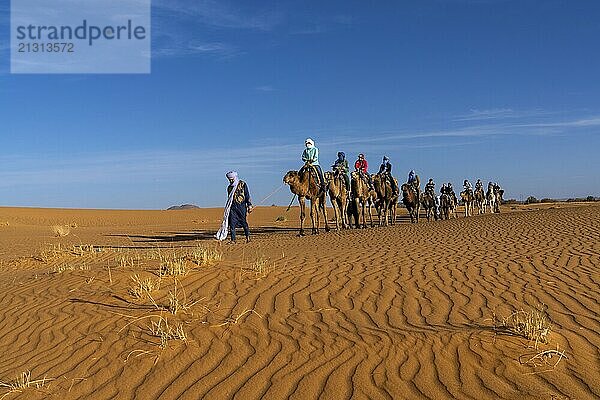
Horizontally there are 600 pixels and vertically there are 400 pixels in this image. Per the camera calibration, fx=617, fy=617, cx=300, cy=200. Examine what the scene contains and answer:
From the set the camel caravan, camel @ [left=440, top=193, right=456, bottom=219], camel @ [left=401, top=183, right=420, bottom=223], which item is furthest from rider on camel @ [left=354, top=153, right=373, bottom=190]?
camel @ [left=440, top=193, right=456, bottom=219]

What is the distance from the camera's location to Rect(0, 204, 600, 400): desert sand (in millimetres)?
5371

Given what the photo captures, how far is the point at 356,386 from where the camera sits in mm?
5254

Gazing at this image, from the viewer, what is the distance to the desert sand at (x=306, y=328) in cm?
537

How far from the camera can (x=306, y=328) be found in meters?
6.82

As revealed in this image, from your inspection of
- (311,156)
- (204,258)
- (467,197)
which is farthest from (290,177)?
(467,197)

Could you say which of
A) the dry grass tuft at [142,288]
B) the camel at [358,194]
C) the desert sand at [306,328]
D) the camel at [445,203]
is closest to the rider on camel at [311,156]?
the camel at [358,194]

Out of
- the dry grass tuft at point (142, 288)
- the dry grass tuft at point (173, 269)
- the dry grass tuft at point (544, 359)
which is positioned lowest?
the dry grass tuft at point (544, 359)

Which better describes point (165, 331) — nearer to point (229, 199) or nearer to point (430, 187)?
point (229, 199)

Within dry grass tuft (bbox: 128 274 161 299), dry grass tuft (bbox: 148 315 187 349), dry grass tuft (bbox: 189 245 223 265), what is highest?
dry grass tuft (bbox: 189 245 223 265)

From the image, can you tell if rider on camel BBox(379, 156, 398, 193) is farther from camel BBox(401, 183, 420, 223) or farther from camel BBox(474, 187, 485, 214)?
camel BBox(474, 187, 485, 214)

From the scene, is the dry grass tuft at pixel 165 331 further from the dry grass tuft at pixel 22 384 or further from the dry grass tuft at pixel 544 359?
the dry grass tuft at pixel 544 359

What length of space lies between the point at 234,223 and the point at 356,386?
38.7 ft

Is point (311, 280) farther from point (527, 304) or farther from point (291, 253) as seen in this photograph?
point (291, 253)

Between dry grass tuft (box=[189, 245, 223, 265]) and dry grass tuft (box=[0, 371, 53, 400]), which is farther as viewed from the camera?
dry grass tuft (box=[189, 245, 223, 265])
